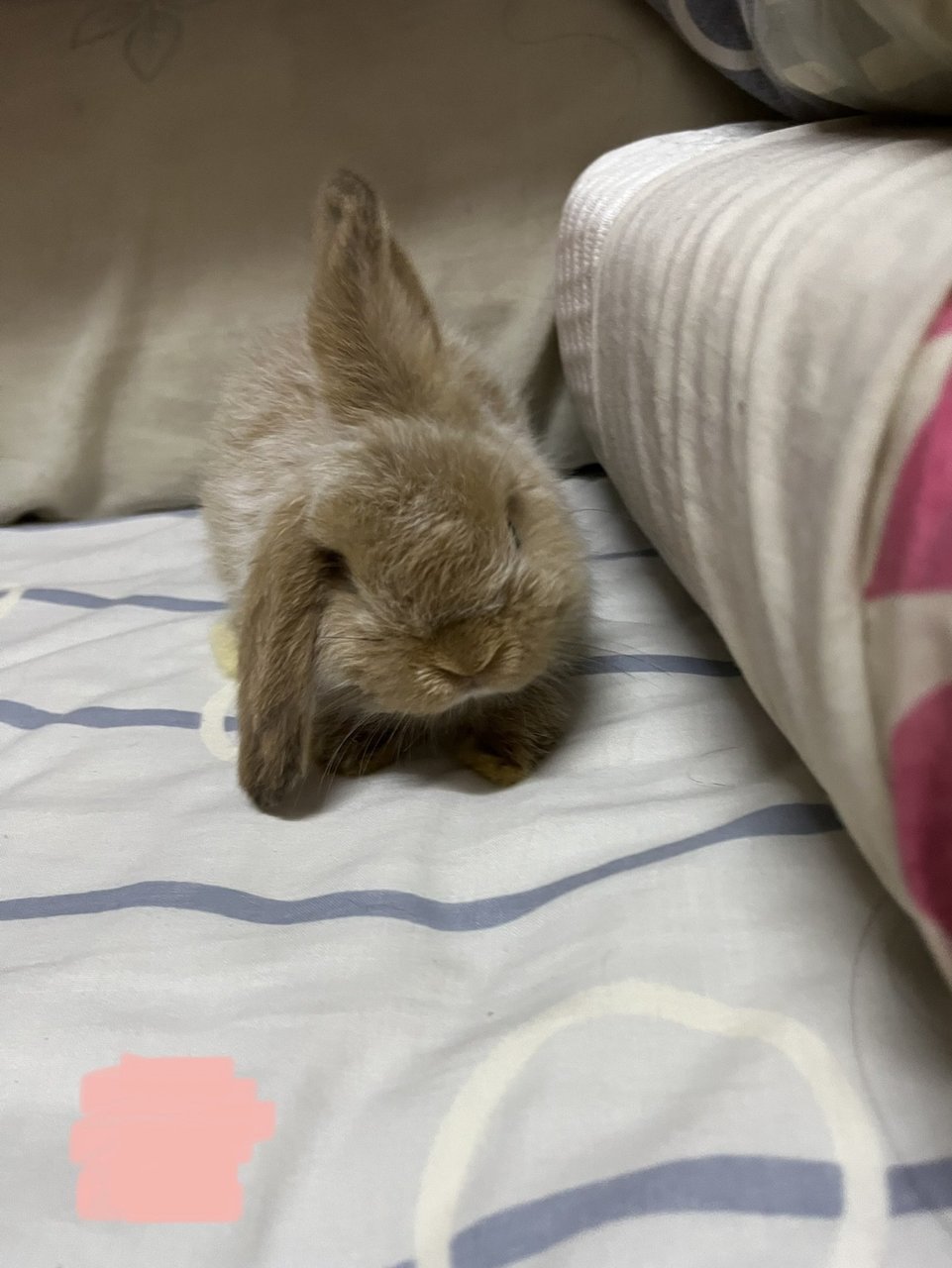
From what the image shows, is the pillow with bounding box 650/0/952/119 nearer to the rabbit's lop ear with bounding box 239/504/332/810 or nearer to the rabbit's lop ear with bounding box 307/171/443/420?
the rabbit's lop ear with bounding box 307/171/443/420

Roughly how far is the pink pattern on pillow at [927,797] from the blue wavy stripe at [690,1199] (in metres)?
0.16

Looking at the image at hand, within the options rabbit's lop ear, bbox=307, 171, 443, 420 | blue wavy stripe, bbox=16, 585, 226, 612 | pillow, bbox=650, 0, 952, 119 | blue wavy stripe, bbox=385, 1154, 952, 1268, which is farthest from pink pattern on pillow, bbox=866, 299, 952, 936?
blue wavy stripe, bbox=16, 585, 226, 612

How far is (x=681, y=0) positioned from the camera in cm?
98

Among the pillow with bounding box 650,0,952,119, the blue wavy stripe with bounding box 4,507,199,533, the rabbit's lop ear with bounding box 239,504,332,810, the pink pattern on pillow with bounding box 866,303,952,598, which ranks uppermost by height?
the pillow with bounding box 650,0,952,119

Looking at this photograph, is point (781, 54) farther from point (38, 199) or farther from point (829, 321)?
point (38, 199)

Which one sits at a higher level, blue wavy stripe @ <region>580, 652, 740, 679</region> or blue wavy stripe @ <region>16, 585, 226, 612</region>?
blue wavy stripe @ <region>580, 652, 740, 679</region>

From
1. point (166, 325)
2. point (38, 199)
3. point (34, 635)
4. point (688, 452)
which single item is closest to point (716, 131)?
point (688, 452)

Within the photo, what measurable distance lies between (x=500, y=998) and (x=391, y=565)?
0.33 metres

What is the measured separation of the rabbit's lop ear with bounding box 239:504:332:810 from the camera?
0.72m

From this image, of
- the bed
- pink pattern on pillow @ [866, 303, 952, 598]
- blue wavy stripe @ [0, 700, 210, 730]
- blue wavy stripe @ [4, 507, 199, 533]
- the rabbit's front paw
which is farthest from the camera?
blue wavy stripe @ [4, 507, 199, 533]

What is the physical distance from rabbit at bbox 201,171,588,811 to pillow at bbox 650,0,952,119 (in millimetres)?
373

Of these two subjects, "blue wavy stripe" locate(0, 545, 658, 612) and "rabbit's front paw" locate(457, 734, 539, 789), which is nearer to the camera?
"rabbit's front paw" locate(457, 734, 539, 789)

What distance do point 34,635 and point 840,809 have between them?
96cm

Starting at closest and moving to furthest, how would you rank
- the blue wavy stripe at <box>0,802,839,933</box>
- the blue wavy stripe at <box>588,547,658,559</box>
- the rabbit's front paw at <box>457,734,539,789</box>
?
the blue wavy stripe at <box>0,802,839,933</box>, the rabbit's front paw at <box>457,734,539,789</box>, the blue wavy stripe at <box>588,547,658,559</box>
